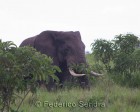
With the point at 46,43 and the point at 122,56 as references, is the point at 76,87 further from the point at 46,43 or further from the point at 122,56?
the point at 46,43

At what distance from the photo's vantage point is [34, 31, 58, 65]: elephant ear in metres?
12.9

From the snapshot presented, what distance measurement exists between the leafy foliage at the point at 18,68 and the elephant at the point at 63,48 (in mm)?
5500

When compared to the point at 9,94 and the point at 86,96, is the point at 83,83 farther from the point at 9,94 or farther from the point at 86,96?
the point at 9,94

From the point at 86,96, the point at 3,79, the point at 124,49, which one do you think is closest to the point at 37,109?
the point at 86,96

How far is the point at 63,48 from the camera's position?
500 inches

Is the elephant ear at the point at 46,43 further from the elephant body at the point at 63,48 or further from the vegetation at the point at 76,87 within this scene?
the vegetation at the point at 76,87

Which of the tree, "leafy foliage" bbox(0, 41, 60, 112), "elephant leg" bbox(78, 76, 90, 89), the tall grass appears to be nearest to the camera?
"leafy foliage" bbox(0, 41, 60, 112)

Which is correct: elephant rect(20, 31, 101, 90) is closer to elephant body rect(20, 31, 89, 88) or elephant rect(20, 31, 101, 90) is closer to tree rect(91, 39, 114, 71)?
elephant body rect(20, 31, 89, 88)

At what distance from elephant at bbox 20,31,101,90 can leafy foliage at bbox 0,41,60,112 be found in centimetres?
550

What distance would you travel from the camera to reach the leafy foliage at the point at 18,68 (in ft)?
18.7

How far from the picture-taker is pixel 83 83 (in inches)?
437

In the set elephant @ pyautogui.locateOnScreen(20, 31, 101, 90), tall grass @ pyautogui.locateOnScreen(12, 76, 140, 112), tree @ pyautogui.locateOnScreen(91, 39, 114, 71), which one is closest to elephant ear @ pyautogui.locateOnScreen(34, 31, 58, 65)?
elephant @ pyautogui.locateOnScreen(20, 31, 101, 90)

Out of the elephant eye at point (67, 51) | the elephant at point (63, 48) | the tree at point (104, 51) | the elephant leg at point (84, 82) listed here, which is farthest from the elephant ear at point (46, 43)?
the elephant leg at point (84, 82)

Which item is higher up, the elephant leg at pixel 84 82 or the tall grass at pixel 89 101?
the elephant leg at pixel 84 82
